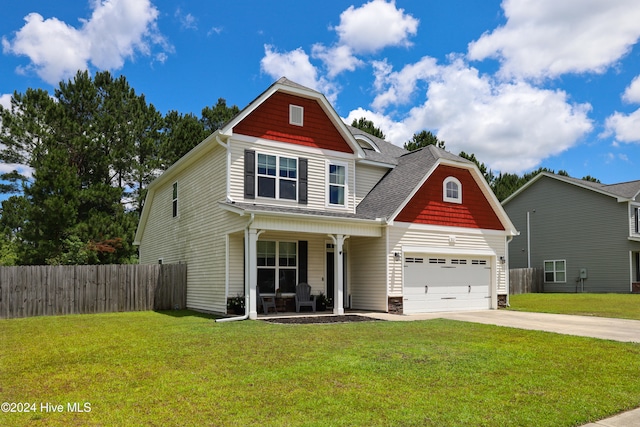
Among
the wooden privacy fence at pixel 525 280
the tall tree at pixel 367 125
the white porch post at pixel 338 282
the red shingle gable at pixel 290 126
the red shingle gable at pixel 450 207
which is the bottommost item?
the wooden privacy fence at pixel 525 280

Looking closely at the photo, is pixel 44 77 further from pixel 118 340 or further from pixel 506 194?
pixel 506 194

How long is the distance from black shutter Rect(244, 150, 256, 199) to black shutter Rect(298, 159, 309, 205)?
162 centimetres

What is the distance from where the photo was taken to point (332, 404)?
5355 millimetres

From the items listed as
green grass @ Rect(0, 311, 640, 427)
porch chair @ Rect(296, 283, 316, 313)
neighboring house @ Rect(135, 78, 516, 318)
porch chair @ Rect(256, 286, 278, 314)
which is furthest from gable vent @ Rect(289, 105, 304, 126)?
green grass @ Rect(0, 311, 640, 427)

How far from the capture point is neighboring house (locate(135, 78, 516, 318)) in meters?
15.1

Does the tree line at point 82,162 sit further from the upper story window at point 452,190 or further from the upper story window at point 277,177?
the upper story window at point 452,190

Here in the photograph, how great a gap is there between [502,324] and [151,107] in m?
30.3

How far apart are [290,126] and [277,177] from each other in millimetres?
1797

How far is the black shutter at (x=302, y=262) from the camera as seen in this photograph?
16.2 metres

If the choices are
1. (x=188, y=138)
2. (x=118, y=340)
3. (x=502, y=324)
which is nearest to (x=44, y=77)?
(x=188, y=138)

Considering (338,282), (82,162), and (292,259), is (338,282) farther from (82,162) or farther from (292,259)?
(82,162)

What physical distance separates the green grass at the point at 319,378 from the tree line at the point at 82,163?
18655 mm

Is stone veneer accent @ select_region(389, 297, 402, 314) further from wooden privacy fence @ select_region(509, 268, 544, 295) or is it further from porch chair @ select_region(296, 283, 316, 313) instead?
wooden privacy fence @ select_region(509, 268, 544, 295)

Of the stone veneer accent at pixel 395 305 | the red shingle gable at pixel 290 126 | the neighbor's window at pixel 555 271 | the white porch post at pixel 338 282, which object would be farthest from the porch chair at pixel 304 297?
the neighbor's window at pixel 555 271
